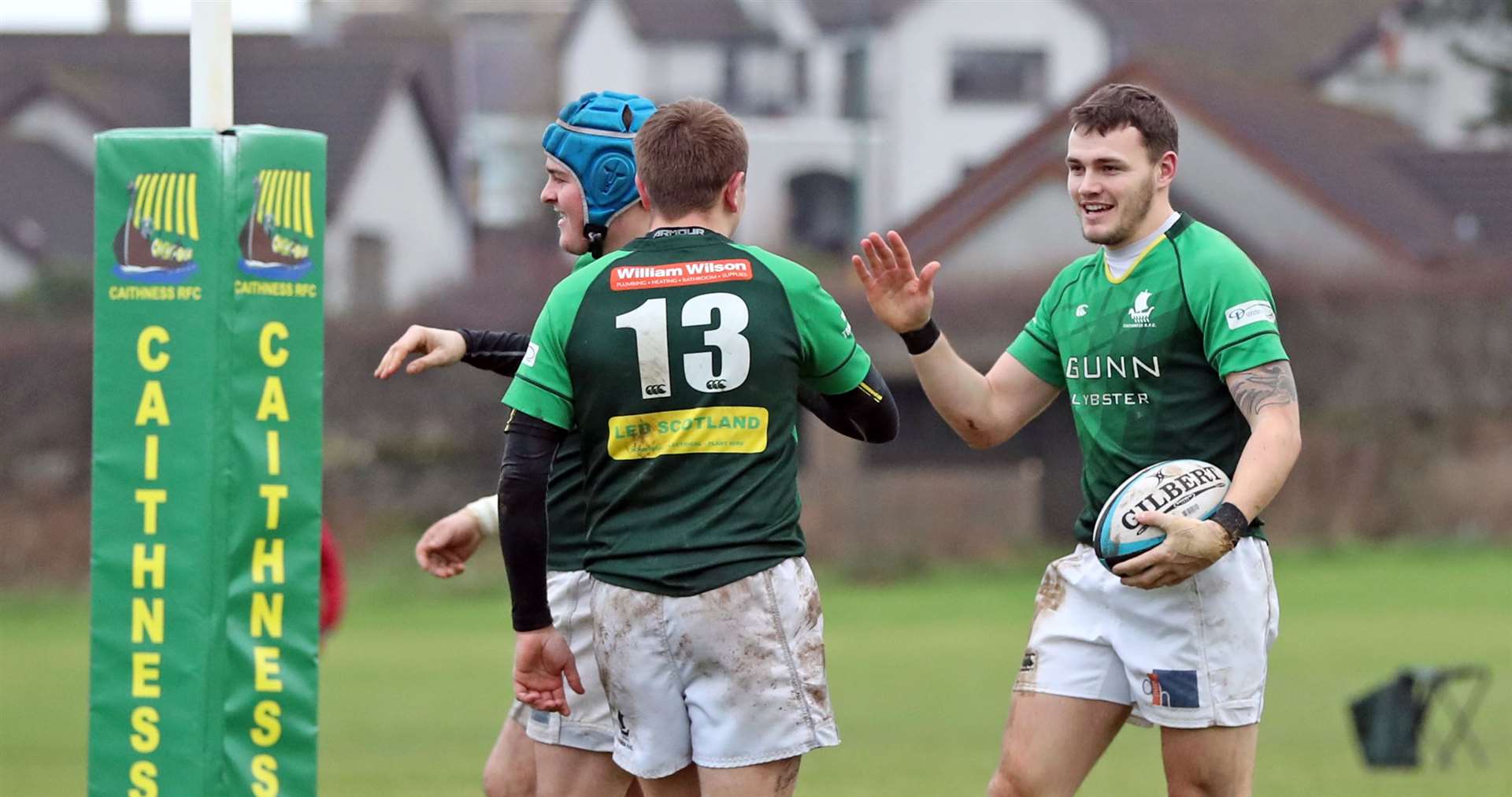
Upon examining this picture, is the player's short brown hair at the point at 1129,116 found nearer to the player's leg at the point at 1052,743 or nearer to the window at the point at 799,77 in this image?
the player's leg at the point at 1052,743

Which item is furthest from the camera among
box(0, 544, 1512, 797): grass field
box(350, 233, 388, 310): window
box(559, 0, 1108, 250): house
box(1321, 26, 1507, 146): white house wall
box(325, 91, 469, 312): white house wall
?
box(559, 0, 1108, 250): house

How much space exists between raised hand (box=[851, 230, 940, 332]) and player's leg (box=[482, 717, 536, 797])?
1.78 m

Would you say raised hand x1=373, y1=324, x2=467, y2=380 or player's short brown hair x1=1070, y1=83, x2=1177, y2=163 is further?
player's short brown hair x1=1070, y1=83, x2=1177, y2=163

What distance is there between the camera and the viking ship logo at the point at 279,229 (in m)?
5.69

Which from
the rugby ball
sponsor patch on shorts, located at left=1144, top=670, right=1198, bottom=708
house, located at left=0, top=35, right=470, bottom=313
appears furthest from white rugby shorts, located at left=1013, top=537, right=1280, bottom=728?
house, located at left=0, top=35, right=470, bottom=313

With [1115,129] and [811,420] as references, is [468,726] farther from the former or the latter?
[811,420]

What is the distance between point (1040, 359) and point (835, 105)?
50026mm

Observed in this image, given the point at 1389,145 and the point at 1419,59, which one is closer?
the point at 1389,145

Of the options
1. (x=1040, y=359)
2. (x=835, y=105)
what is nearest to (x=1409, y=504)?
(x=1040, y=359)

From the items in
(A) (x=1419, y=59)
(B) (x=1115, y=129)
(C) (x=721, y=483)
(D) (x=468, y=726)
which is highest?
(A) (x=1419, y=59)

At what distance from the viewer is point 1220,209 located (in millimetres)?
35781

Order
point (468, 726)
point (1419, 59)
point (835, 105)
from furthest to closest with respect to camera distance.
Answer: point (835, 105) → point (1419, 59) → point (468, 726)

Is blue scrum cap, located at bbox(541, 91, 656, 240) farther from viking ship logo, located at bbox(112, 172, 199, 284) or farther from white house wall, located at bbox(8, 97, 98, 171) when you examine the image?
white house wall, located at bbox(8, 97, 98, 171)

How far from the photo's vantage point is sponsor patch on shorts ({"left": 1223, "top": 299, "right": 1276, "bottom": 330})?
5.69m
